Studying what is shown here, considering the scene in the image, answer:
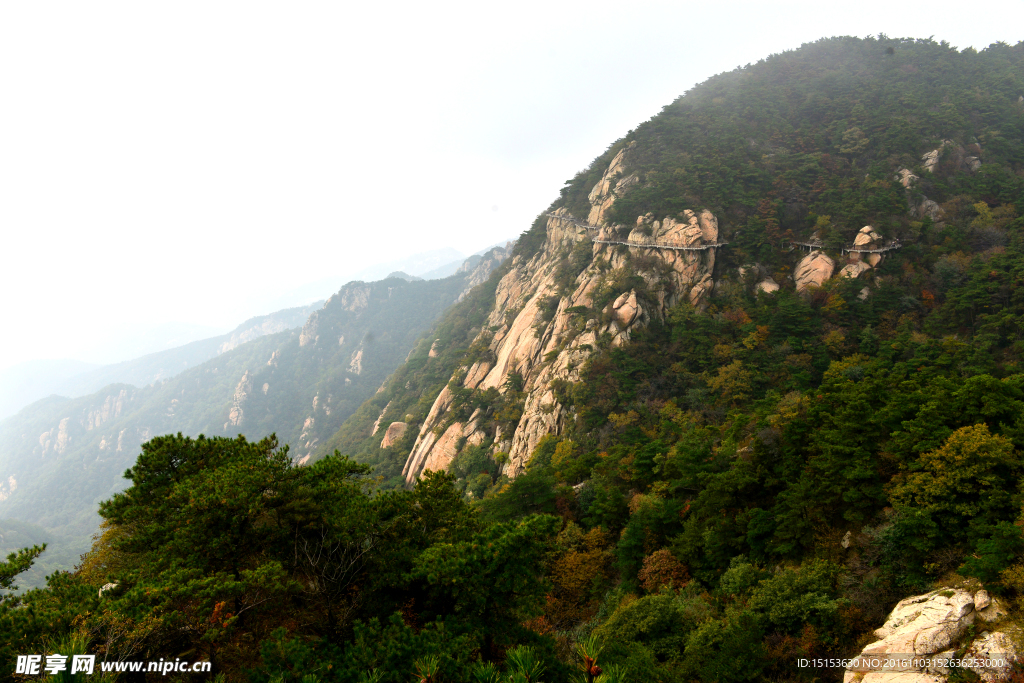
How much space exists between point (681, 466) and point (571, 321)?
23.7 meters

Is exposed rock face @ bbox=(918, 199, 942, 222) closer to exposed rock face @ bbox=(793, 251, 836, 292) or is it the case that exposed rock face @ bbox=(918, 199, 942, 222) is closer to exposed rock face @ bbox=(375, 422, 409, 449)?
exposed rock face @ bbox=(793, 251, 836, 292)

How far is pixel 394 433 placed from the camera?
54594 millimetres

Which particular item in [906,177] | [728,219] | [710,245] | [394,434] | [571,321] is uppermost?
[728,219]

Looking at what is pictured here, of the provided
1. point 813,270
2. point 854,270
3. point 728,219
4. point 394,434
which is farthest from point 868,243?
point 394,434

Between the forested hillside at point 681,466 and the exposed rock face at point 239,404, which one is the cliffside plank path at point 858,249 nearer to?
the forested hillside at point 681,466

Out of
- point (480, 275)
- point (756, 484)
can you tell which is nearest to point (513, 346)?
point (756, 484)

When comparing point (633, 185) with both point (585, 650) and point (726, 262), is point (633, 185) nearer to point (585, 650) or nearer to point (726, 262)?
point (726, 262)

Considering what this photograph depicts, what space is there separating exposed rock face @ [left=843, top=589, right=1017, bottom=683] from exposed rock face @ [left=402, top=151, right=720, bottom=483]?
2603 cm

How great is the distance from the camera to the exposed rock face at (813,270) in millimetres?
37156

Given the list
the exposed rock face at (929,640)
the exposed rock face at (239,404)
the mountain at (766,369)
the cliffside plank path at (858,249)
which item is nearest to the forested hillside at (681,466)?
the mountain at (766,369)

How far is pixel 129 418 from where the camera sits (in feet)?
626

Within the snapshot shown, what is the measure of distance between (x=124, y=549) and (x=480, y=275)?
137m

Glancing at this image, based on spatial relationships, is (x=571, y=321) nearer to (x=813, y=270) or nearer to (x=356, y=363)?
(x=813, y=270)

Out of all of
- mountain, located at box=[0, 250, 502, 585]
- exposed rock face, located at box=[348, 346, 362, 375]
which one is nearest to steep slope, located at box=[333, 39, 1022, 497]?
mountain, located at box=[0, 250, 502, 585]
